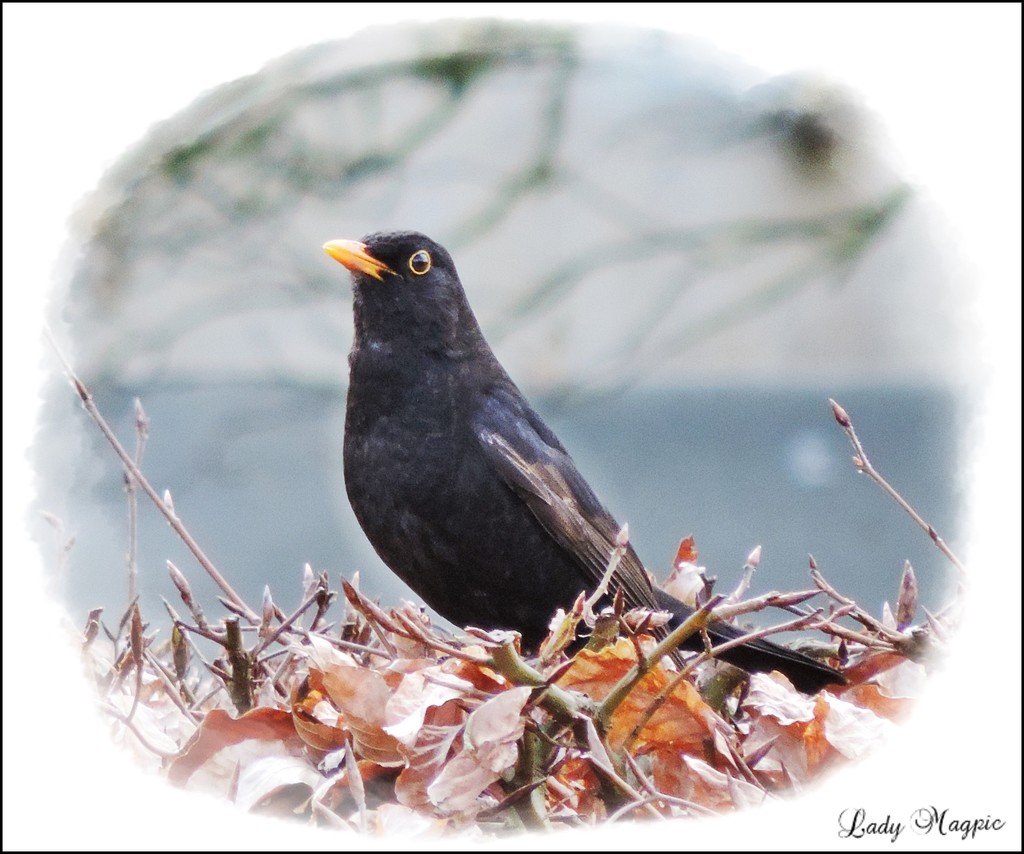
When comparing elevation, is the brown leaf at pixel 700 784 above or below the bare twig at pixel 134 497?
below

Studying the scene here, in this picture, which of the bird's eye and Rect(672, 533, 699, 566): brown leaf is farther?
the bird's eye

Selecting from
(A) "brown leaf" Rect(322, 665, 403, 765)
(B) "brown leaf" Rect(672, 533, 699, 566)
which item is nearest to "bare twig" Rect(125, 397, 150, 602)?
(A) "brown leaf" Rect(322, 665, 403, 765)

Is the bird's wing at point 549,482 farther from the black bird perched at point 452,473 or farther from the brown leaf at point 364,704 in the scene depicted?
the brown leaf at point 364,704

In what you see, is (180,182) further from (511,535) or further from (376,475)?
(511,535)

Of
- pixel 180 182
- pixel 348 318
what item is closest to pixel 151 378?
pixel 180 182

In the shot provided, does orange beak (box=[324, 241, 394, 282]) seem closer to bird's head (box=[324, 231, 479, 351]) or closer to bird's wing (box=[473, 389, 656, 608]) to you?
bird's head (box=[324, 231, 479, 351])

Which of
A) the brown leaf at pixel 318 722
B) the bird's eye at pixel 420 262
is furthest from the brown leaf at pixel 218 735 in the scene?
the bird's eye at pixel 420 262

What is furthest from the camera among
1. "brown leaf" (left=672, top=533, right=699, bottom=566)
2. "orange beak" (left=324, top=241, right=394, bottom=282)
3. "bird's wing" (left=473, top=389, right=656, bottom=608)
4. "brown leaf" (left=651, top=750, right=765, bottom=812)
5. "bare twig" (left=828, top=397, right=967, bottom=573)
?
"bird's wing" (left=473, top=389, right=656, bottom=608)
